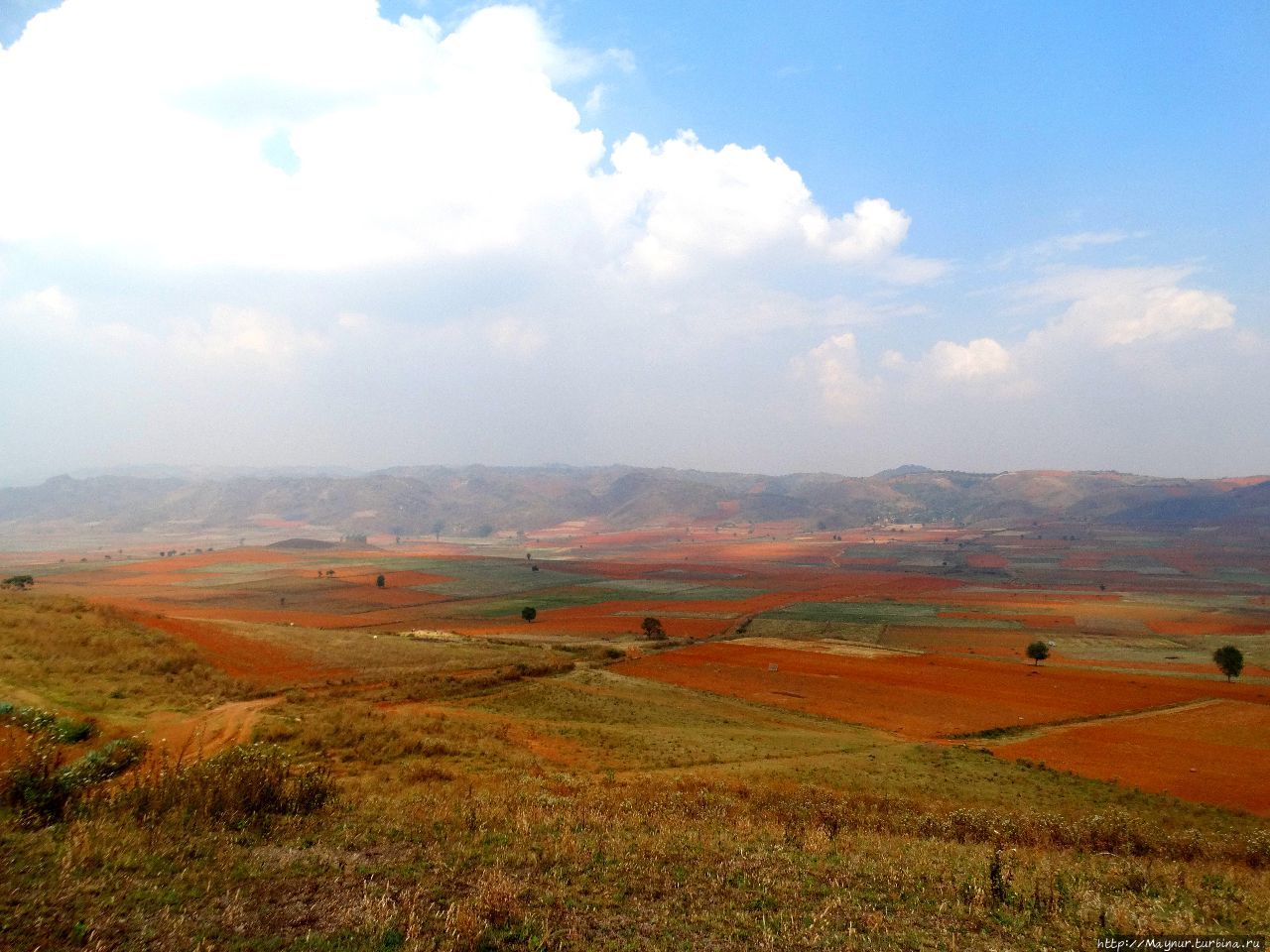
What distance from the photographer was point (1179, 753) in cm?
3169

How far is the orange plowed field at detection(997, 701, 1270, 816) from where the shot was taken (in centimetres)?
2597

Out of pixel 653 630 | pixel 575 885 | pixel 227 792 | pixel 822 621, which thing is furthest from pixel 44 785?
pixel 822 621

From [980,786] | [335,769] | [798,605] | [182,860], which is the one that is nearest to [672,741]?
[980,786]

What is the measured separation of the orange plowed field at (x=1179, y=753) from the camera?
85.2 feet

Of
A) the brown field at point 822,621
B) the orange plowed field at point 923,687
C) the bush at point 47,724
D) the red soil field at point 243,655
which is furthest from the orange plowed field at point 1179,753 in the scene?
the red soil field at point 243,655

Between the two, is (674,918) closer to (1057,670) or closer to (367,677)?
(367,677)

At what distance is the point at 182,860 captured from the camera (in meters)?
7.96

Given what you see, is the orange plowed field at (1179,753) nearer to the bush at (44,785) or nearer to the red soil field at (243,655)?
the bush at (44,785)

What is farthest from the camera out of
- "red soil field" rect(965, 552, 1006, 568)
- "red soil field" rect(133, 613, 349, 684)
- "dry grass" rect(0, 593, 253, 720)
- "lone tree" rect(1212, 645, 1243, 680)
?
"red soil field" rect(965, 552, 1006, 568)

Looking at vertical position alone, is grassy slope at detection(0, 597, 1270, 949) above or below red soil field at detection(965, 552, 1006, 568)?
above

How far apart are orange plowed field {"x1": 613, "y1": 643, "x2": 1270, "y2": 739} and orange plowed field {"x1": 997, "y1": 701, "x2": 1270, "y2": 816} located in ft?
10.1

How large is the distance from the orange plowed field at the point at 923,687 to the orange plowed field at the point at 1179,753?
3.09 meters

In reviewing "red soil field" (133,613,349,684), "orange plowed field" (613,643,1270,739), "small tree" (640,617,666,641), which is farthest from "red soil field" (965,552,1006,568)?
"red soil field" (133,613,349,684)

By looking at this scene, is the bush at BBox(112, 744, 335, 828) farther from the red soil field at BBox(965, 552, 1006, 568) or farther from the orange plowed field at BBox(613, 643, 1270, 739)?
the red soil field at BBox(965, 552, 1006, 568)
